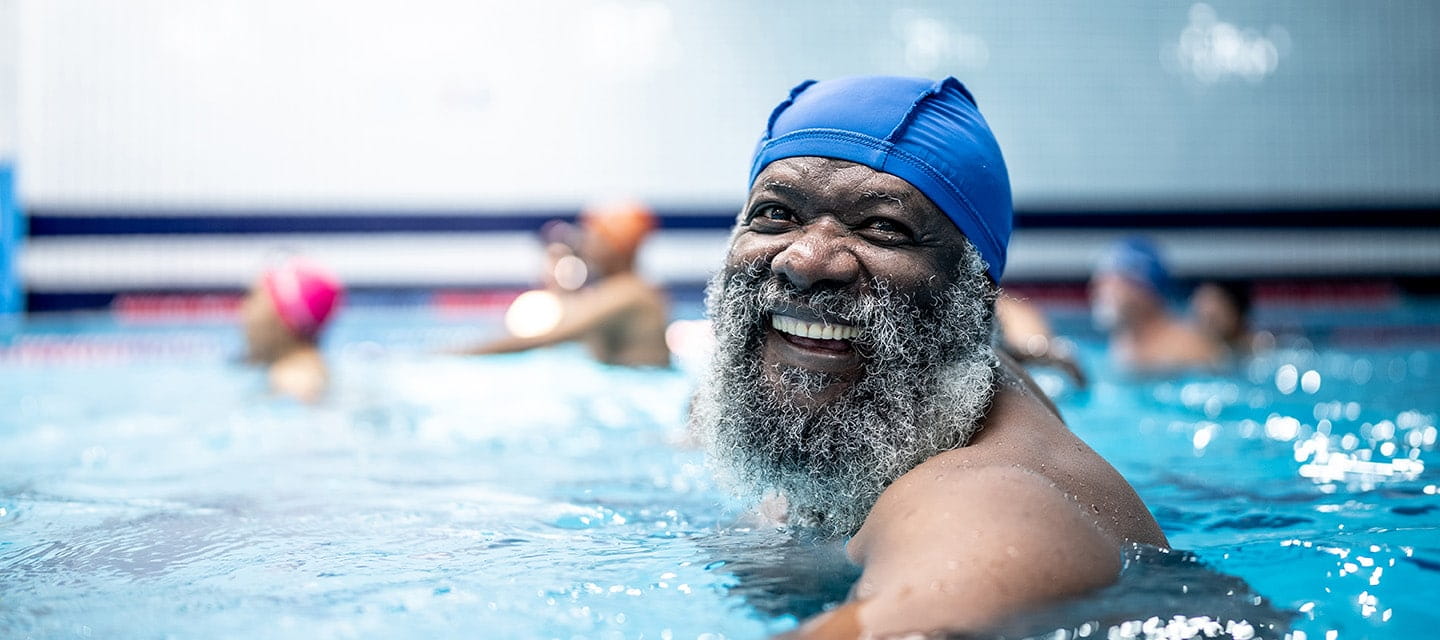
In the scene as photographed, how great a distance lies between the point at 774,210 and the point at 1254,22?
1151 centimetres

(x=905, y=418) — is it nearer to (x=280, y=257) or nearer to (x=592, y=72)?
(x=280, y=257)

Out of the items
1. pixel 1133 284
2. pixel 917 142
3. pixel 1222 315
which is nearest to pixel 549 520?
pixel 917 142

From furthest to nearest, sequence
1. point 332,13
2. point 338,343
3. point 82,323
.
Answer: point 332,13, point 82,323, point 338,343

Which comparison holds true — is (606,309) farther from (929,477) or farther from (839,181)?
(929,477)

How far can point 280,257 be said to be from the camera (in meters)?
5.98

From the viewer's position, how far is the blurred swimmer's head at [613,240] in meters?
7.34

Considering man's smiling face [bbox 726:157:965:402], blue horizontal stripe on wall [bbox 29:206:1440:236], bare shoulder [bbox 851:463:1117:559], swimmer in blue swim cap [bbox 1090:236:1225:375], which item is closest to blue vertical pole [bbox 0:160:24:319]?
blue horizontal stripe on wall [bbox 29:206:1440:236]

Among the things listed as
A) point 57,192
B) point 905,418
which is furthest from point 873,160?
point 57,192

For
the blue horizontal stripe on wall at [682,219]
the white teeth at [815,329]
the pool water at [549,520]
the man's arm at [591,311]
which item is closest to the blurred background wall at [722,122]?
the blue horizontal stripe on wall at [682,219]

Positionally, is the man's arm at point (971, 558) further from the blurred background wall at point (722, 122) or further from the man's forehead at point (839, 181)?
the blurred background wall at point (722, 122)

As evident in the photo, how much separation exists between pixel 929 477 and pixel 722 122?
1069 cm

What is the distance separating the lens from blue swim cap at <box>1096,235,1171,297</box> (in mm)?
7598

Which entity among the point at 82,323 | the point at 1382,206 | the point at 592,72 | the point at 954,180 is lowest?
the point at 954,180

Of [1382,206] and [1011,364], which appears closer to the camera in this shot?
[1011,364]
